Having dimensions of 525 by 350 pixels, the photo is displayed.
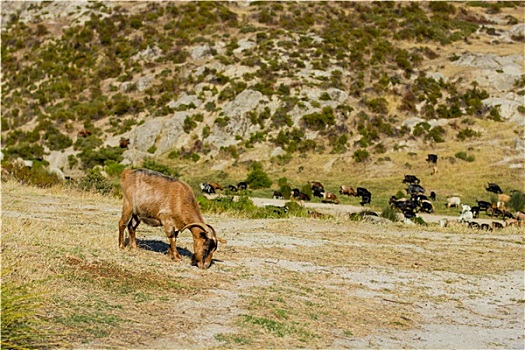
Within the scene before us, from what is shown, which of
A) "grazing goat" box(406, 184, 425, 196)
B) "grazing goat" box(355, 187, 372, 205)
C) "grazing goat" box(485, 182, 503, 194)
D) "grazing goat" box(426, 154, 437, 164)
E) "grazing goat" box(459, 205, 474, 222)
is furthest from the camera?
"grazing goat" box(426, 154, 437, 164)

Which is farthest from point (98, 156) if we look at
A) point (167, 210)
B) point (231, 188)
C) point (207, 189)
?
point (167, 210)

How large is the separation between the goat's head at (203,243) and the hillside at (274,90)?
34.5m

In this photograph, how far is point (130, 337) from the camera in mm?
7910

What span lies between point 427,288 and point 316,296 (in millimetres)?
3442

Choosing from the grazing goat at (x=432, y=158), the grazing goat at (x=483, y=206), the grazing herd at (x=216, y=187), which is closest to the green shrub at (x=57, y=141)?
the grazing herd at (x=216, y=187)

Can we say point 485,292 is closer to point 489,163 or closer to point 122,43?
point 489,163

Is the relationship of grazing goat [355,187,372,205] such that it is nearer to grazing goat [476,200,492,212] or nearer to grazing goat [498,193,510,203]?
grazing goat [476,200,492,212]

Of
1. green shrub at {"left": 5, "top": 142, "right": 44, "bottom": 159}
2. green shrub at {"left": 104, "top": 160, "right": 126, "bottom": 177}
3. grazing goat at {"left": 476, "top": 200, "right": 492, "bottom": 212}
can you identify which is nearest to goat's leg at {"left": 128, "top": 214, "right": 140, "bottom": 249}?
grazing goat at {"left": 476, "top": 200, "right": 492, "bottom": 212}

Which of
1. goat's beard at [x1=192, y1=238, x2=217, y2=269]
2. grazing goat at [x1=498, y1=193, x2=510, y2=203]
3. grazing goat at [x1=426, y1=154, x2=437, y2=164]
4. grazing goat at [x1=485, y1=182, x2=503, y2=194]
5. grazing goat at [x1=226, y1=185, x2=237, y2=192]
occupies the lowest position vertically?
grazing goat at [x1=226, y1=185, x2=237, y2=192]

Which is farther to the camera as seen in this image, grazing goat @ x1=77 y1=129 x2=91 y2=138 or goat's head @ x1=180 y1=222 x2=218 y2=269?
grazing goat @ x1=77 y1=129 x2=91 y2=138

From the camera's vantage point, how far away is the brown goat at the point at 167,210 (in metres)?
12.7

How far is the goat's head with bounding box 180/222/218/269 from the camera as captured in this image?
496 inches

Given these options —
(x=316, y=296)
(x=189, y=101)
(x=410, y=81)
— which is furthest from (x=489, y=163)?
(x=316, y=296)

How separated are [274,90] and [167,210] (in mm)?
49843
